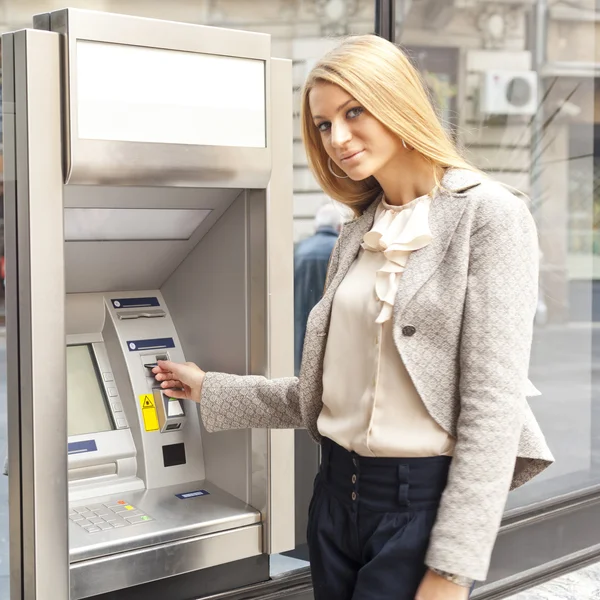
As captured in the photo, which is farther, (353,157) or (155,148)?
(155,148)

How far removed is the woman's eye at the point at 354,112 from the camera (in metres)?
1.69

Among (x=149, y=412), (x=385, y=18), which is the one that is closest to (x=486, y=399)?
(x=149, y=412)

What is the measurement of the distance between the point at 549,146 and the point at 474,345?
299cm

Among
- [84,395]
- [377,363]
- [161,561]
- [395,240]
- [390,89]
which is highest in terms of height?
[390,89]

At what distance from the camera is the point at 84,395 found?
235 centimetres

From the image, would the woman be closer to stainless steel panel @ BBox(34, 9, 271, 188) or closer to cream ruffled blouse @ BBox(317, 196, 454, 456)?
cream ruffled blouse @ BBox(317, 196, 454, 456)

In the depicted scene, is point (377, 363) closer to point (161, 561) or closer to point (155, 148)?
point (155, 148)

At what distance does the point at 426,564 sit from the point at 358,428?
268mm

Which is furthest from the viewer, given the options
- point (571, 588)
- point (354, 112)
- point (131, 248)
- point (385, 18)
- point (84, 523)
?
point (571, 588)

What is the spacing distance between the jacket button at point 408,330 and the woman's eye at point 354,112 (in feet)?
1.30

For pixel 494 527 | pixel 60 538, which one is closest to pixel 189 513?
pixel 60 538

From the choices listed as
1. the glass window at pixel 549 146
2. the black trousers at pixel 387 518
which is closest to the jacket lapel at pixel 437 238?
the black trousers at pixel 387 518

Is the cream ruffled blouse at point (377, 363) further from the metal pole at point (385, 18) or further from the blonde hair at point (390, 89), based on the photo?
the metal pole at point (385, 18)

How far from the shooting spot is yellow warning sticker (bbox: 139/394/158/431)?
236 centimetres
